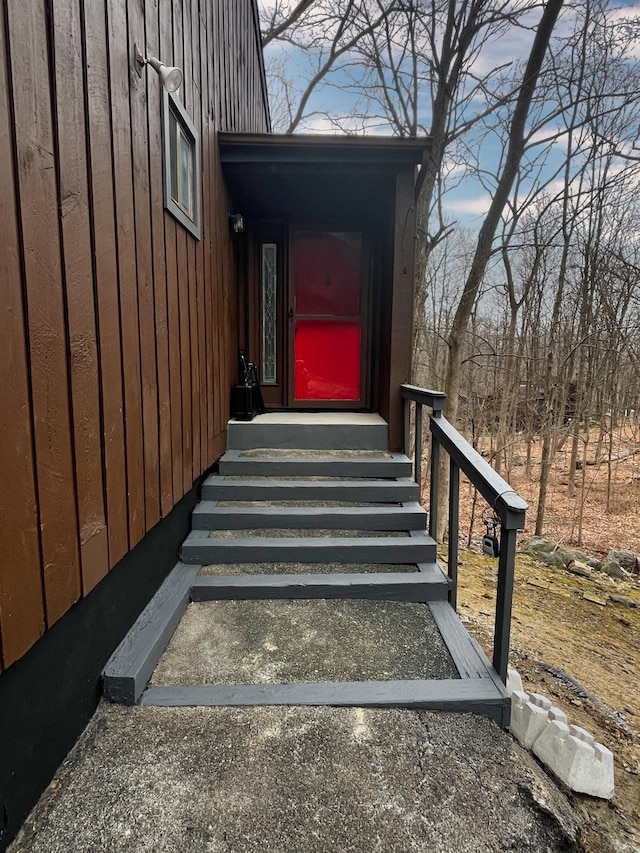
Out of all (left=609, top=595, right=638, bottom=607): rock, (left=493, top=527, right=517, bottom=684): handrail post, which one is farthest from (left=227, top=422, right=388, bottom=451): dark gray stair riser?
(left=609, top=595, right=638, bottom=607): rock

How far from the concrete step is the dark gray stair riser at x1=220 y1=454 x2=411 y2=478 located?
37 cm

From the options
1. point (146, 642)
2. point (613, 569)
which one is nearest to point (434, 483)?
point (146, 642)

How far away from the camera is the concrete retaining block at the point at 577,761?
158 cm

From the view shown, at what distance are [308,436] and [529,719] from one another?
98.7 inches

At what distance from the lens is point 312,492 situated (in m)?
3.19

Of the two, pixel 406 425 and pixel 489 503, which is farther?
pixel 406 425

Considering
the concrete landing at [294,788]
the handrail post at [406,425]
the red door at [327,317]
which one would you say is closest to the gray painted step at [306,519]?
the handrail post at [406,425]

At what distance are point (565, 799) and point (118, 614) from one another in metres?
1.80

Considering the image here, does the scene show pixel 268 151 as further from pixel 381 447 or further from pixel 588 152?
pixel 588 152

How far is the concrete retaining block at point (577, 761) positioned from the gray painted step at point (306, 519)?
142 cm

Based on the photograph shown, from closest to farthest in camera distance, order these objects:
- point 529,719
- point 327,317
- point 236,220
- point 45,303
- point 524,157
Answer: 1. point 45,303
2. point 529,719
3. point 236,220
4. point 327,317
5. point 524,157

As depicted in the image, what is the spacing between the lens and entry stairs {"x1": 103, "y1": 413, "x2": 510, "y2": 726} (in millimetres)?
1799

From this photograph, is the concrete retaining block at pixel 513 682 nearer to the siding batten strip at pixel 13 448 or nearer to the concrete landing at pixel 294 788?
the concrete landing at pixel 294 788

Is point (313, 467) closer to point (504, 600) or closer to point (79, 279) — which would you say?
point (504, 600)
